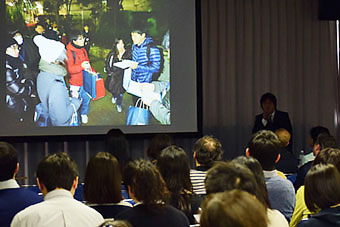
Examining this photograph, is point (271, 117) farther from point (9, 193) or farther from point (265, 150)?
point (9, 193)

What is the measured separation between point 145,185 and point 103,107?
4045mm

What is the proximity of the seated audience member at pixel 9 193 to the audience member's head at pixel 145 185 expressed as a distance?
0.62 metres

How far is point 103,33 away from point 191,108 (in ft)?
4.70

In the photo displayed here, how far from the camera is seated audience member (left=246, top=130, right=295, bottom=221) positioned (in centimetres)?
292

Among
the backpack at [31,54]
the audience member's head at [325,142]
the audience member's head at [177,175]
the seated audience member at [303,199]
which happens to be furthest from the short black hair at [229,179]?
the backpack at [31,54]

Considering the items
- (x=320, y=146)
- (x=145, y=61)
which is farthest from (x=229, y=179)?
(x=145, y=61)

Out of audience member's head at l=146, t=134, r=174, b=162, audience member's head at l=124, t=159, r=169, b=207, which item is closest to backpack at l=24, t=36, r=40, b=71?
audience member's head at l=146, t=134, r=174, b=162

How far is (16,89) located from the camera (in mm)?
5816

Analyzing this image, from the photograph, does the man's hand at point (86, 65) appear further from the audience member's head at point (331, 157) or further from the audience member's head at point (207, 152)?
the audience member's head at point (331, 157)

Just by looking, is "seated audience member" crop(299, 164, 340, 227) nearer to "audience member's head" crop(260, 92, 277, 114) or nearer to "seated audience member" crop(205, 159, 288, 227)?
"seated audience member" crop(205, 159, 288, 227)

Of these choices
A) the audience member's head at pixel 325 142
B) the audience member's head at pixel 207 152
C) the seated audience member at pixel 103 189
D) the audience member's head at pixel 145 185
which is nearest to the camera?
the audience member's head at pixel 145 185

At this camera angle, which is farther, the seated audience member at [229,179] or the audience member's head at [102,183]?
the audience member's head at [102,183]

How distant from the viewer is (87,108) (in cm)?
604

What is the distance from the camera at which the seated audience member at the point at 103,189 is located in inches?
95.1
